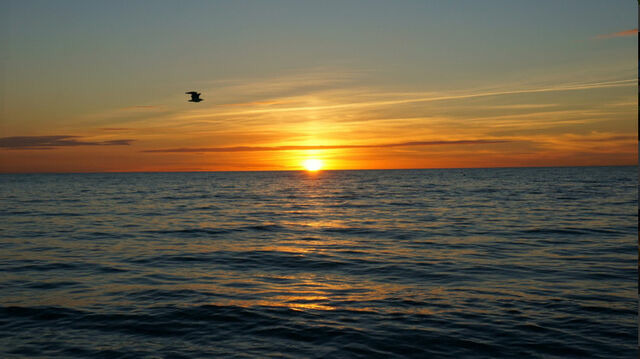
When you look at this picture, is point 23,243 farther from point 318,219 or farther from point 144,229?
point 318,219

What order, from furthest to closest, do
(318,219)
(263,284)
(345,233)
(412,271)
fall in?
(318,219) → (345,233) → (412,271) → (263,284)

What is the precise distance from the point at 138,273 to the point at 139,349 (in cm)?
839

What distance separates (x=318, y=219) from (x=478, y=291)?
2451cm

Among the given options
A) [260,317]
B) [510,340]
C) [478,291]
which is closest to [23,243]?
[260,317]

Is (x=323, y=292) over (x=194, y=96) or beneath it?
beneath

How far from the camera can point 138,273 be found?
19203mm

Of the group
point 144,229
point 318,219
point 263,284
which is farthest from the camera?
point 318,219

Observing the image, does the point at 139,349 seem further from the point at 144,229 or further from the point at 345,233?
the point at 144,229

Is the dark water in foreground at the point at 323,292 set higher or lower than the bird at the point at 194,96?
lower

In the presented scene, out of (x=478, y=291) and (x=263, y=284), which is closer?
(x=478, y=291)

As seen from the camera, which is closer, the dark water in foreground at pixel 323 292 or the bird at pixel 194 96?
the dark water in foreground at pixel 323 292

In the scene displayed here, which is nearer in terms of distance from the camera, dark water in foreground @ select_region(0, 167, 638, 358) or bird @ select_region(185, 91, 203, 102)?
dark water in foreground @ select_region(0, 167, 638, 358)

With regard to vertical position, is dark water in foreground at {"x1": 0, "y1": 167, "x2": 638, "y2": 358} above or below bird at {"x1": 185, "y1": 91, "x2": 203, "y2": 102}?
below

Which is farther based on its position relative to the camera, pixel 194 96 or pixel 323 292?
pixel 194 96
